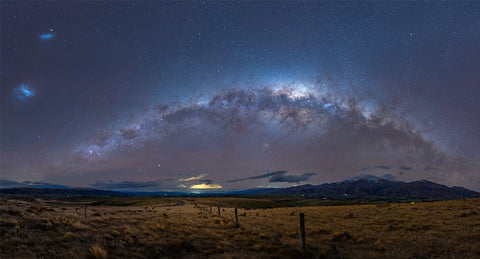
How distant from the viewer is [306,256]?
13148 millimetres

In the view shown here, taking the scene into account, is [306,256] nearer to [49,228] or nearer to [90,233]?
[90,233]

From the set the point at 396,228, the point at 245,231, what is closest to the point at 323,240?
the point at 245,231

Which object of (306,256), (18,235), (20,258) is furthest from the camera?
(18,235)

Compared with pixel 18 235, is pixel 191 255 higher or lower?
lower

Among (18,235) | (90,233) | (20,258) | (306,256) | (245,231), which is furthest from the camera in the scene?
(245,231)

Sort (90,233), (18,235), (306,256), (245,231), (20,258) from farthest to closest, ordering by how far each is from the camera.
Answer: (245,231)
(90,233)
(18,235)
(306,256)
(20,258)

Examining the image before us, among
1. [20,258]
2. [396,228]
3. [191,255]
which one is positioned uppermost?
[20,258]

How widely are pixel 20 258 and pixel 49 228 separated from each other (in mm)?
6112

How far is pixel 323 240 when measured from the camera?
55.5 ft

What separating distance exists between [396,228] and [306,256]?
13.2 m

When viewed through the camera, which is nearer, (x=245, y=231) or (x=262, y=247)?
(x=262, y=247)

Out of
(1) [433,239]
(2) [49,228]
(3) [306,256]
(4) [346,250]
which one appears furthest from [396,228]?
(2) [49,228]

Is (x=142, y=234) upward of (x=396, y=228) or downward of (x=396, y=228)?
upward

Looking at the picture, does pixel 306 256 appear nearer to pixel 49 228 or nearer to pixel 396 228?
pixel 396 228
